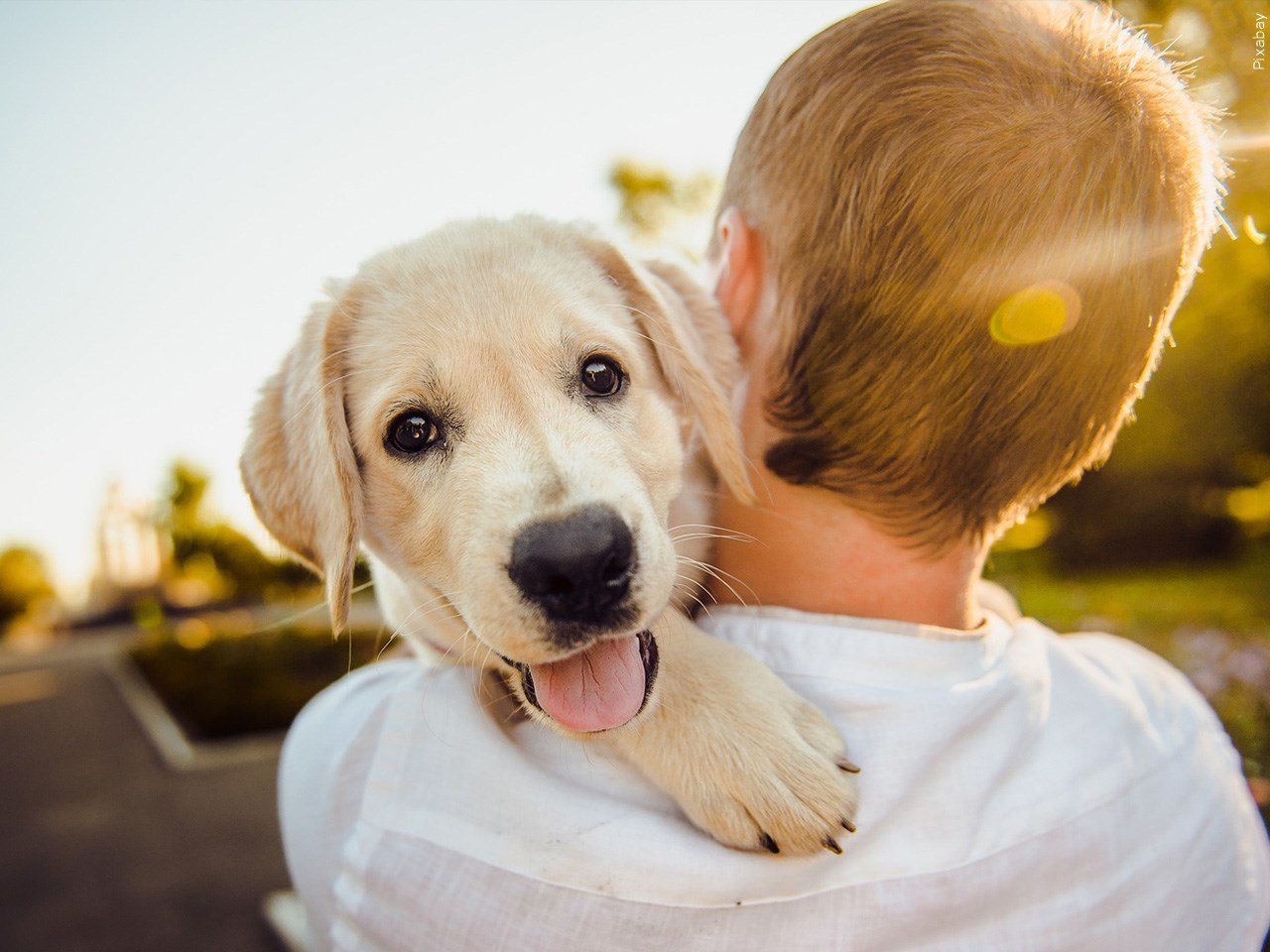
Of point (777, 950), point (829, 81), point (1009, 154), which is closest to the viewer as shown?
point (777, 950)

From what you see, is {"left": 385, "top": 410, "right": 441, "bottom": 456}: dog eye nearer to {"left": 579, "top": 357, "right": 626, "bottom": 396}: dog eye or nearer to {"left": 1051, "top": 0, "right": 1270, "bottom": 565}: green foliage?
{"left": 579, "top": 357, "right": 626, "bottom": 396}: dog eye

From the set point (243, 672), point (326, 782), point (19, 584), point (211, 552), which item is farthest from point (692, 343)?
point (19, 584)

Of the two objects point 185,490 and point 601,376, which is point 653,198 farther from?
point 185,490

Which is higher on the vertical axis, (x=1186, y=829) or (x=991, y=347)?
(x=991, y=347)

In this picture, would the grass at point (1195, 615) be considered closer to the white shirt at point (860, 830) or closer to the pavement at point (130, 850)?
the white shirt at point (860, 830)

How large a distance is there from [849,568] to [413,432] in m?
1.21

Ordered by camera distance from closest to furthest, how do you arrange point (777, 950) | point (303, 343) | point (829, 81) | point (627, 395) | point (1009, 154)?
1. point (777, 950)
2. point (1009, 154)
3. point (829, 81)
4. point (627, 395)
5. point (303, 343)

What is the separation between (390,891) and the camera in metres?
1.74

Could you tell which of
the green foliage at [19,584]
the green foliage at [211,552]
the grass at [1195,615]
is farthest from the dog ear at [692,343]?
the green foliage at [19,584]

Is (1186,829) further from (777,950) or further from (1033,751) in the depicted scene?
(777,950)

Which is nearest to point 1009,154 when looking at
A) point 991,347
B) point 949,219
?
point 949,219

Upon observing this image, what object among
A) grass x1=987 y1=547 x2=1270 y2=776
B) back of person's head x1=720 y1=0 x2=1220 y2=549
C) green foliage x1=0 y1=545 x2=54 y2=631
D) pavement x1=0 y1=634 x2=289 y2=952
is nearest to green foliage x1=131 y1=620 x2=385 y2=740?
pavement x1=0 y1=634 x2=289 y2=952

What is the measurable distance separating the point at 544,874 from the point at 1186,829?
138 centimetres

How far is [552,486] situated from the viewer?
2.03m
